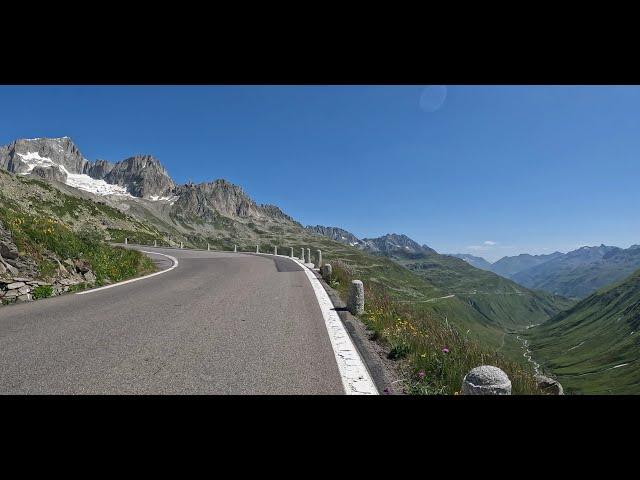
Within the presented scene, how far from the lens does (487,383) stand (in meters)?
3.35

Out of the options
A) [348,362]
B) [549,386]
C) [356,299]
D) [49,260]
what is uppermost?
[49,260]

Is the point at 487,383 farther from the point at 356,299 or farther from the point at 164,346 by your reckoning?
the point at 356,299

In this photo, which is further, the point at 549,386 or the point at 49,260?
the point at 49,260

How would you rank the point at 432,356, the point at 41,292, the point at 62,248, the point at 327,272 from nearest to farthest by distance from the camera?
the point at 432,356
the point at 41,292
the point at 62,248
the point at 327,272

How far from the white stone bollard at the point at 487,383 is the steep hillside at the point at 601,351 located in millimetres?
118164

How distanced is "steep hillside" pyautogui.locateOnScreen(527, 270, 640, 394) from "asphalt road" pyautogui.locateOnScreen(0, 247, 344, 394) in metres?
118

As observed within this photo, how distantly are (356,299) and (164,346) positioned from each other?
179 inches

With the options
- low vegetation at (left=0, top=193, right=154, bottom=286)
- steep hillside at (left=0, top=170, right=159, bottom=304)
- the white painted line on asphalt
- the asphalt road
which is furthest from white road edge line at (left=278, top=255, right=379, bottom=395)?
low vegetation at (left=0, top=193, right=154, bottom=286)

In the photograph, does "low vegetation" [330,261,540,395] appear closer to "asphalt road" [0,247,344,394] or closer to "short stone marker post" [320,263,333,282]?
"asphalt road" [0,247,344,394]

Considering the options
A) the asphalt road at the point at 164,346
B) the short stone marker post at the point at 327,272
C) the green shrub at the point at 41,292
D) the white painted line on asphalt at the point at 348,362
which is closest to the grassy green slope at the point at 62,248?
the green shrub at the point at 41,292

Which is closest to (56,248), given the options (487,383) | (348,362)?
(348,362)

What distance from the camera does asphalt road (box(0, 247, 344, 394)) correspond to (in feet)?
12.9
